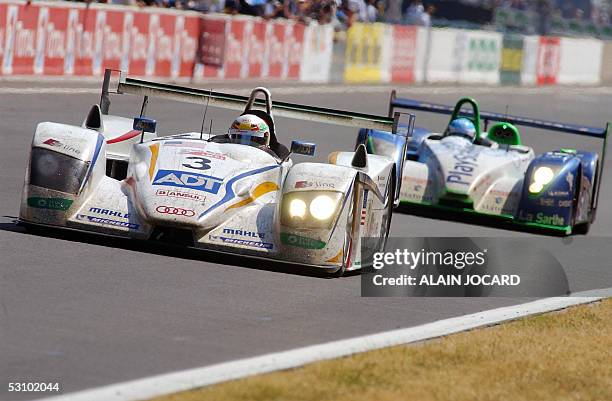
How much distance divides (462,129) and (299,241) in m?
5.96

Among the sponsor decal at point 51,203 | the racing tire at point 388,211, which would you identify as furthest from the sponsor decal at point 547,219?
the sponsor decal at point 51,203

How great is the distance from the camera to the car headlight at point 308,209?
8.71m

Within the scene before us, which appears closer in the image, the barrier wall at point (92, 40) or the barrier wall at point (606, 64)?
the barrier wall at point (92, 40)

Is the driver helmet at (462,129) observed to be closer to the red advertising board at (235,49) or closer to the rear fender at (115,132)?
the rear fender at (115,132)

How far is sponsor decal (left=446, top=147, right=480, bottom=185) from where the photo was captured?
13195mm

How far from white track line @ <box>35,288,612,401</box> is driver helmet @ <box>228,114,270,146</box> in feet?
7.86

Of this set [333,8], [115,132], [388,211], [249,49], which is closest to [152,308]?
[388,211]

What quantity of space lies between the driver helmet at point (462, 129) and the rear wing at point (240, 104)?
4242mm

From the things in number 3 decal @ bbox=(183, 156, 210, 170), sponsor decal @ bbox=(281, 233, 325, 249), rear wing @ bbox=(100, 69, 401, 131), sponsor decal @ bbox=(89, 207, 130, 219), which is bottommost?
sponsor decal @ bbox=(281, 233, 325, 249)

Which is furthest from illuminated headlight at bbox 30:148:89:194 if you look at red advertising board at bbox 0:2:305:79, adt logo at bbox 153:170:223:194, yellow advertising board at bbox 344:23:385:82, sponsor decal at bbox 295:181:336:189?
yellow advertising board at bbox 344:23:385:82

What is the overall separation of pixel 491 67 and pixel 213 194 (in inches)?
1076

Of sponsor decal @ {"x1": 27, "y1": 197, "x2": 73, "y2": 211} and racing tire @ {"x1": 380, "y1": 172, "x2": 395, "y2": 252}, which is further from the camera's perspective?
racing tire @ {"x1": 380, "y1": 172, "x2": 395, "y2": 252}

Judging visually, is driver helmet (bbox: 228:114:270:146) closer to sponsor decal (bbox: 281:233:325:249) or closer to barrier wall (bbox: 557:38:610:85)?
sponsor decal (bbox: 281:233:325:249)

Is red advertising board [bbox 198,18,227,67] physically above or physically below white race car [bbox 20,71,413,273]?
above
